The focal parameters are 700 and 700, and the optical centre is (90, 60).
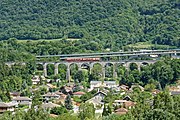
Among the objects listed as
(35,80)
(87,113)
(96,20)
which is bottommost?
(35,80)

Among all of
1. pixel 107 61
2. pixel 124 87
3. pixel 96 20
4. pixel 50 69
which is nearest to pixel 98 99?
pixel 124 87

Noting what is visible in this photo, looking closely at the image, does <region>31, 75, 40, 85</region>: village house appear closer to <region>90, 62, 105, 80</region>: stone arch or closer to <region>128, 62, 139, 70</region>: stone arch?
<region>90, 62, 105, 80</region>: stone arch

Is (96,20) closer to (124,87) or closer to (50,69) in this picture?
(50,69)

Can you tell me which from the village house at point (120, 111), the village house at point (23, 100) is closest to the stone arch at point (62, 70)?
the village house at point (23, 100)

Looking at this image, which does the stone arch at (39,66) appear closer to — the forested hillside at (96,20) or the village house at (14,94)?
the village house at (14,94)

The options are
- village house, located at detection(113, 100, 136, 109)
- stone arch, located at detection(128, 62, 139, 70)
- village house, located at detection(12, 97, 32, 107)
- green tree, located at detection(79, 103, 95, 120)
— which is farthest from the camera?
stone arch, located at detection(128, 62, 139, 70)

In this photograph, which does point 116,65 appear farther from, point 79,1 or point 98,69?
point 79,1

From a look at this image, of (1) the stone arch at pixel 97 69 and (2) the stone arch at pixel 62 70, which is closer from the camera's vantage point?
(1) the stone arch at pixel 97 69

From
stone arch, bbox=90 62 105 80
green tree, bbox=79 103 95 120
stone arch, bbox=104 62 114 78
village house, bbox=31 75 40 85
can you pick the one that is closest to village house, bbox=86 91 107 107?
green tree, bbox=79 103 95 120

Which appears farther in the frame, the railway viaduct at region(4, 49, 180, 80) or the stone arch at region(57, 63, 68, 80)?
the railway viaduct at region(4, 49, 180, 80)
